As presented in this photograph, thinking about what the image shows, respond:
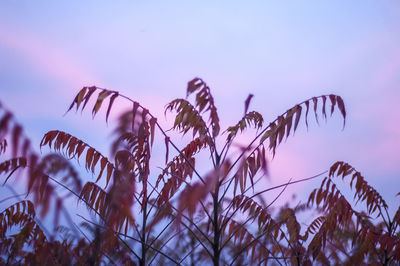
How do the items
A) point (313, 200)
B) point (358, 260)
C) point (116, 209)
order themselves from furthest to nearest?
point (313, 200) < point (358, 260) < point (116, 209)

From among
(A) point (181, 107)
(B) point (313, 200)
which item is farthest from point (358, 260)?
(A) point (181, 107)

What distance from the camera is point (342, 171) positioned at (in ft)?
15.1

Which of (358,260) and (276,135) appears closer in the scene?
(276,135)

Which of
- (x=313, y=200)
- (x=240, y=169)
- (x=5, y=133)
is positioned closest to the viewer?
(x=5, y=133)

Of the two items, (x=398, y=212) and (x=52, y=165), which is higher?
(x=398, y=212)

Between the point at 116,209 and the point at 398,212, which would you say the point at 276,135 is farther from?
the point at 398,212

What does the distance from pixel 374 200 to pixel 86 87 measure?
3.20 metres

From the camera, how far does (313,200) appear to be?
4.18 m

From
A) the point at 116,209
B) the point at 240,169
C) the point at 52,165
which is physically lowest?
the point at 116,209

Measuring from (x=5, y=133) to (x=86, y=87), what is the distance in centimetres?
166

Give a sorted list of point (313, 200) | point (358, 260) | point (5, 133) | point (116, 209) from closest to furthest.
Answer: point (116, 209)
point (5, 133)
point (358, 260)
point (313, 200)

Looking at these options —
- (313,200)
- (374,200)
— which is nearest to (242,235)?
(313,200)

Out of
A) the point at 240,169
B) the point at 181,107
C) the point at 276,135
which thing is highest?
the point at 181,107

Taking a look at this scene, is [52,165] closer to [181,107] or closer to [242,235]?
[181,107]
